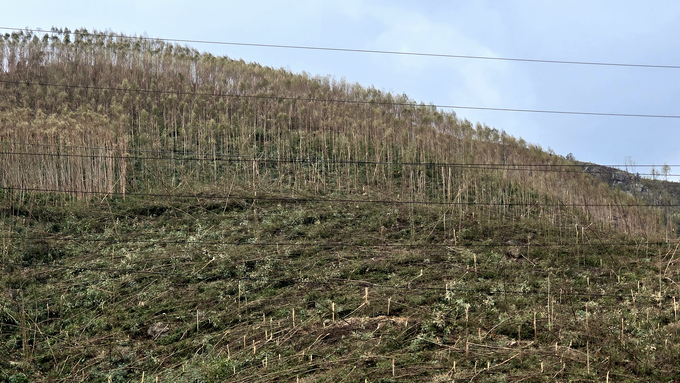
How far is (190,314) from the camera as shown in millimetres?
9805

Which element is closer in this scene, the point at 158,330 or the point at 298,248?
the point at 158,330

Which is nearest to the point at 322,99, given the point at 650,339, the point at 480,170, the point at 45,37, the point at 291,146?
the point at 291,146

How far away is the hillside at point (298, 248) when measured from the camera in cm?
841

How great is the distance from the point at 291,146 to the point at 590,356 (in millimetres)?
11394

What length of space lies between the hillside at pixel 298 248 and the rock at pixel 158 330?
0.04 meters

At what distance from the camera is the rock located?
30.6ft

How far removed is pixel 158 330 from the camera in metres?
9.40

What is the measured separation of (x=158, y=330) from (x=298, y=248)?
3630 millimetres

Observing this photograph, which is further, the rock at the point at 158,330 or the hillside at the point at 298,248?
the rock at the point at 158,330

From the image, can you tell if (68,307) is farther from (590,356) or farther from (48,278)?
(590,356)

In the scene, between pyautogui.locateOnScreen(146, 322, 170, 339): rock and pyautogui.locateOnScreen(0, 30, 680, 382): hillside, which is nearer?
pyautogui.locateOnScreen(0, 30, 680, 382): hillside

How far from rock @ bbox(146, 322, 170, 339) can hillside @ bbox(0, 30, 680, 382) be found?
36 mm

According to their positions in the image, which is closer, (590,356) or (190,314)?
(590,356)

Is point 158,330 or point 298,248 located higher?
point 298,248
